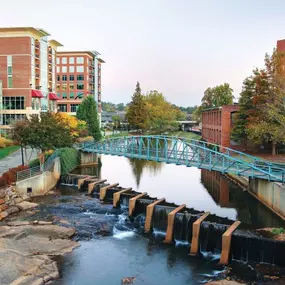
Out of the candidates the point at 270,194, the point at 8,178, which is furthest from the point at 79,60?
the point at 270,194

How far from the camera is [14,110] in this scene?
6550 centimetres

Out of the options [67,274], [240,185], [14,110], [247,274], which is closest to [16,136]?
[67,274]

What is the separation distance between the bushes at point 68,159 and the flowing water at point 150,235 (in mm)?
2591

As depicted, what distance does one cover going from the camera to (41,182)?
114ft

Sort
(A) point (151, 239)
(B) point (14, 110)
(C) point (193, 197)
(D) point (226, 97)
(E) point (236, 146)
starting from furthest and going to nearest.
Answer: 1. (D) point (226, 97)
2. (B) point (14, 110)
3. (E) point (236, 146)
4. (C) point (193, 197)
5. (A) point (151, 239)

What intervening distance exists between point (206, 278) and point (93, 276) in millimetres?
5710

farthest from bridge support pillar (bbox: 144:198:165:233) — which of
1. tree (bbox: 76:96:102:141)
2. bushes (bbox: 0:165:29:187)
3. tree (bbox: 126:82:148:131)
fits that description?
tree (bbox: 126:82:148:131)

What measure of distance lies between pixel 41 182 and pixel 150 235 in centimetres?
1388

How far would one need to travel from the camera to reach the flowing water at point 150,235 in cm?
1945

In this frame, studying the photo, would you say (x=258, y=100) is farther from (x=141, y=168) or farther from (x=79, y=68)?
(x=79, y=68)

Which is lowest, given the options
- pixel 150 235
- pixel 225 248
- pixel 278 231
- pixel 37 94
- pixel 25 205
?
pixel 150 235

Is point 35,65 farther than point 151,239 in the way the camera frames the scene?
Yes

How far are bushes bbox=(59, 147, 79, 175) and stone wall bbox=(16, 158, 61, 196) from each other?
5.14ft

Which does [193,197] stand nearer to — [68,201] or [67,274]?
[68,201]
